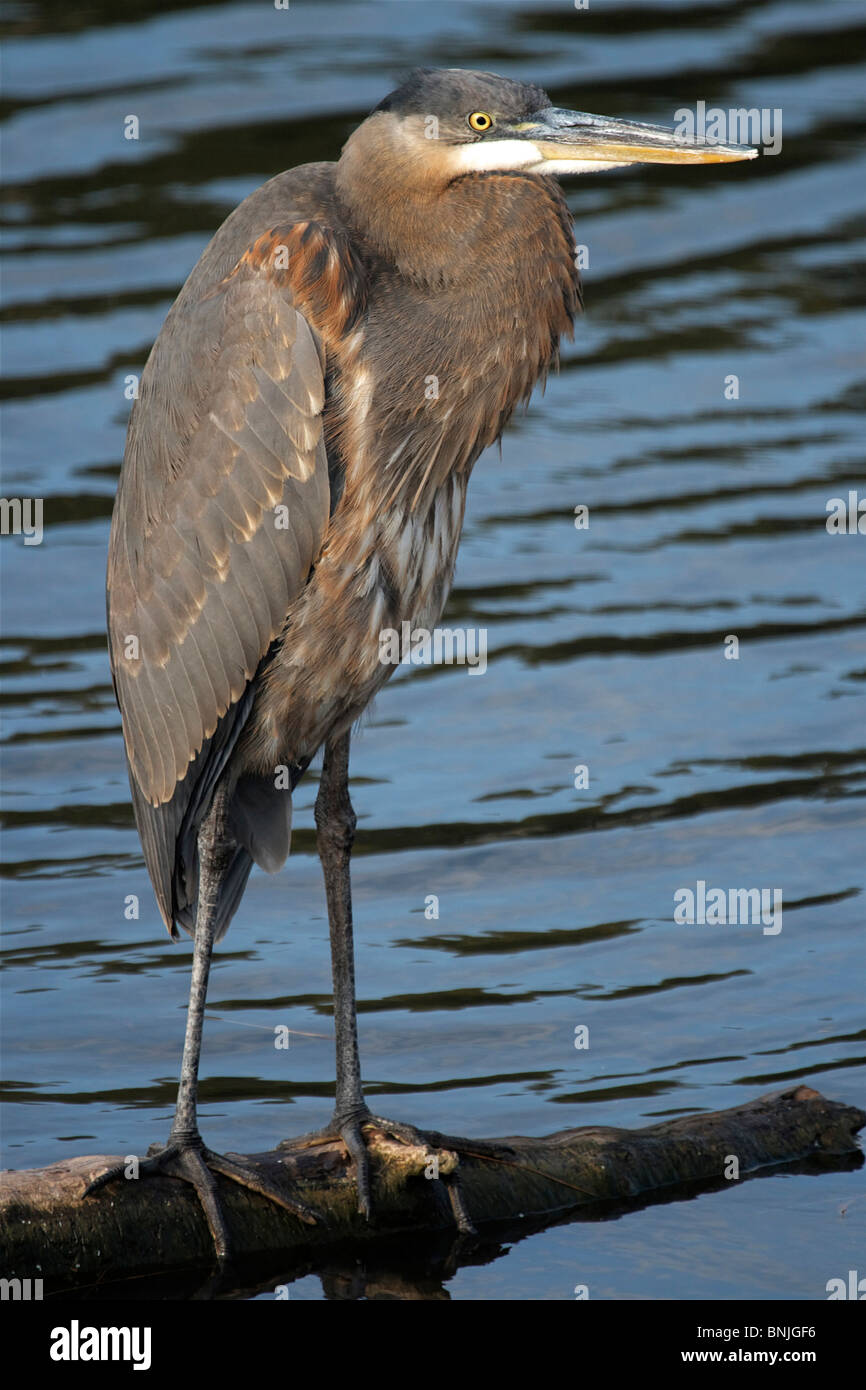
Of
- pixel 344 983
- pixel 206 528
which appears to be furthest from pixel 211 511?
pixel 344 983

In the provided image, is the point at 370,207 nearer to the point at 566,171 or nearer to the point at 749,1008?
the point at 566,171

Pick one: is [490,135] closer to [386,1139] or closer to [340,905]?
[340,905]

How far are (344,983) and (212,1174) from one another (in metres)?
0.91

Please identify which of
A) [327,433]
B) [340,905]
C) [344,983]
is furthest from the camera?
[340,905]

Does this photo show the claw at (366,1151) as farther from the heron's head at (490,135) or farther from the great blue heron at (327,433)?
the heron's head at (490,135)

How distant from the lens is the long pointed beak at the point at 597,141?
6.37 metres

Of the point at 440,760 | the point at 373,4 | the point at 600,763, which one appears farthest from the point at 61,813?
the point at 373,4

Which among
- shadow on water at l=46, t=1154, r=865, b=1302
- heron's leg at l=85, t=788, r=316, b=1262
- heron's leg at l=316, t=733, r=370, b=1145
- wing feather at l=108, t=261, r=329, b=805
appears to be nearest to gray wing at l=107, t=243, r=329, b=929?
wing feather at l=108, t=261, r=329, b=805

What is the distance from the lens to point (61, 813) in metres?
9.97

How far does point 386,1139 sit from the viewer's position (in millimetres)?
6410

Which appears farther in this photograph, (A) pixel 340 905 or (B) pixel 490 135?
(A) pixel 340 905

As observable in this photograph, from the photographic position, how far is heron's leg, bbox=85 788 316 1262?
6.05m

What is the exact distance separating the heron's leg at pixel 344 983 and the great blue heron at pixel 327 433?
0.04ft

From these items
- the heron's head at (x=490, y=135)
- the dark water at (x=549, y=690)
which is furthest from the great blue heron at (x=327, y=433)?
the dark water at (x=549, y=690)
